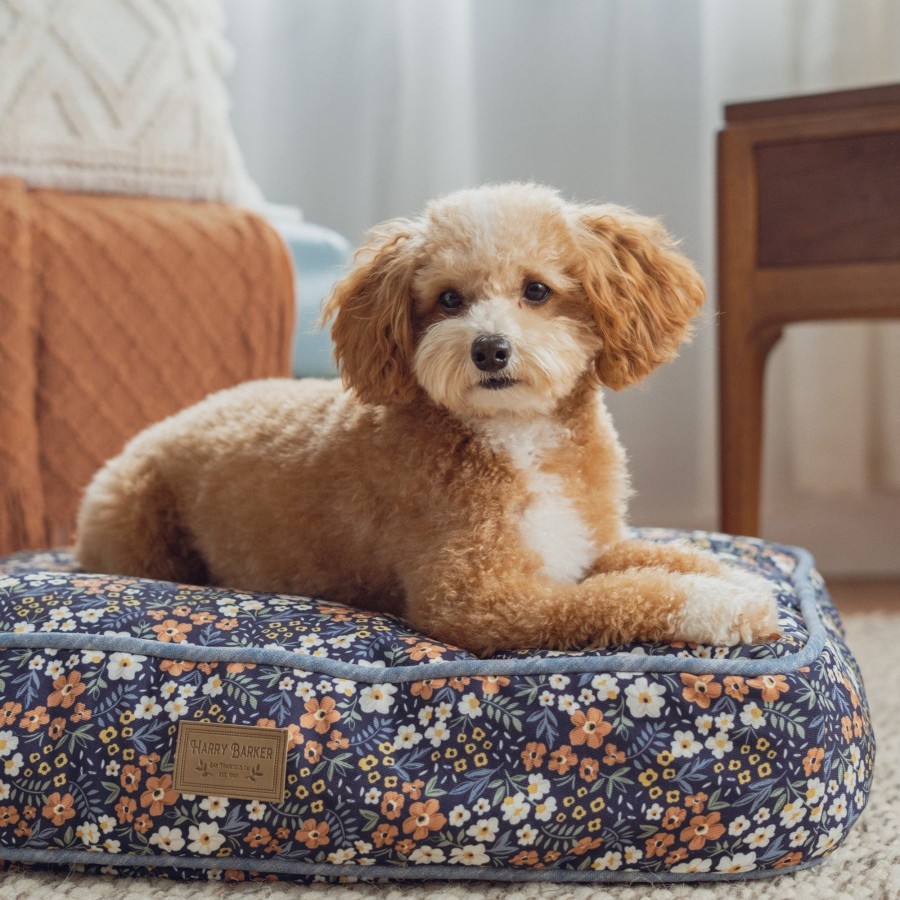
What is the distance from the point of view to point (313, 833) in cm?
100

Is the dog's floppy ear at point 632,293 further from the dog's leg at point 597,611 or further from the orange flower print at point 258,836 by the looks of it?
the orange flower print at point 258,836

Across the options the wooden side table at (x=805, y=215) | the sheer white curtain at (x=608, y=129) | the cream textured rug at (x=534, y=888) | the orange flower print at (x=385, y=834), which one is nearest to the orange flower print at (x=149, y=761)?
the cream textured rug at (x=534, y=888)

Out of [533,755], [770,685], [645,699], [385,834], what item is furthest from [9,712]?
[770,685]

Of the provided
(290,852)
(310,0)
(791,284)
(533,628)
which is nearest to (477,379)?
(533,628)

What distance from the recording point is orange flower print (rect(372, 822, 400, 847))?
100 cm

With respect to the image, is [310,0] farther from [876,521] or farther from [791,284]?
[876,521]

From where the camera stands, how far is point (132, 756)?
1.04 m

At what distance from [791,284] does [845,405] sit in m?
0.81

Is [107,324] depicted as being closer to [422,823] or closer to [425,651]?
[425,651]

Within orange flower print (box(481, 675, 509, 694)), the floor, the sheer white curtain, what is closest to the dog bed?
orange flower print (box(481, 675, 509, 694))

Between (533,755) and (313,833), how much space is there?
0.21 m

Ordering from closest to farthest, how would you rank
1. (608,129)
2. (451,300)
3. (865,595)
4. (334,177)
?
(451,300)
(865,595)
(608,129)
(334,177)

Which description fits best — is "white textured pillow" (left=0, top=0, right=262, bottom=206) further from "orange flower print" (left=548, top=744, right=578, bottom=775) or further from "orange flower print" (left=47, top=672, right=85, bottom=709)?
"orange flower print" (left=548, top=744, right=578, bottom=775)

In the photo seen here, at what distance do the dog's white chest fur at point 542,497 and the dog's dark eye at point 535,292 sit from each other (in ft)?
0.44
